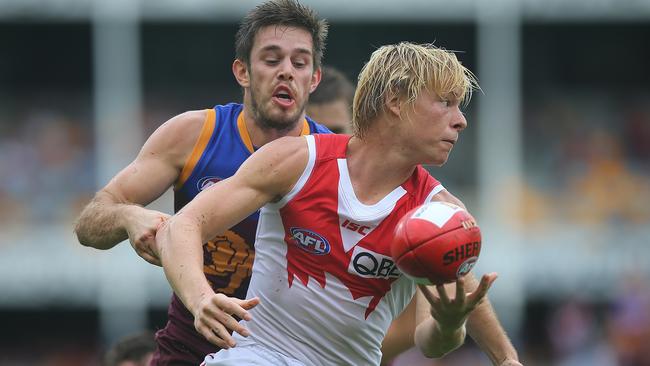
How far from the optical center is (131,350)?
8.38 meters

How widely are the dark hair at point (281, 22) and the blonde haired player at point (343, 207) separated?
31.8 inches

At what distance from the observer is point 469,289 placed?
5.86 metres

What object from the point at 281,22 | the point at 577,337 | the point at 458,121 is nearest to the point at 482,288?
the point at 458,121

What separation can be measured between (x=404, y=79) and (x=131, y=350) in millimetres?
3508

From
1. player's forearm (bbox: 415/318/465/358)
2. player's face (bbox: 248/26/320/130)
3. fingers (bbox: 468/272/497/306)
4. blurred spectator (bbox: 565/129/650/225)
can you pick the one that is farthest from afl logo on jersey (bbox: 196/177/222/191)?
blurred spectator (bbox: 565/129/650/225)

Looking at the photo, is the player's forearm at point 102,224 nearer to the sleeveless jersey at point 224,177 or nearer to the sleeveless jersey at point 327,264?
the sleeveless jersey at point 224,177

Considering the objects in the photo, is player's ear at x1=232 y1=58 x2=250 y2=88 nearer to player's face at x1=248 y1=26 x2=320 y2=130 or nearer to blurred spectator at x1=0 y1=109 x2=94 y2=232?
player's face at x1=248 y1=26 x2=320 y2=130

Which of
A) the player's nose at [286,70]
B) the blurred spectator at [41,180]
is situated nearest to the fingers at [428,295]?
the player's nose at [286,70]

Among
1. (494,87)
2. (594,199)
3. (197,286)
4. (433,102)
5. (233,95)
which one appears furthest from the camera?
(233,95)

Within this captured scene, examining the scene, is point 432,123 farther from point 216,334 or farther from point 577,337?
point 577,337

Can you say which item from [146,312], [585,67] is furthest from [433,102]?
[585,67]

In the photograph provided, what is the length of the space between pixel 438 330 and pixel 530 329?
1505 centimetres

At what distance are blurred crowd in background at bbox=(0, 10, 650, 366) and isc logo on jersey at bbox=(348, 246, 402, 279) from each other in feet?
29.8

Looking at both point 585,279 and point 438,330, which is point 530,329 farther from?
point 438,330
